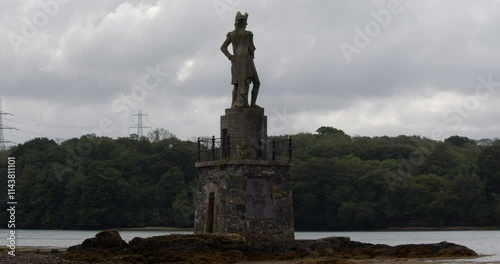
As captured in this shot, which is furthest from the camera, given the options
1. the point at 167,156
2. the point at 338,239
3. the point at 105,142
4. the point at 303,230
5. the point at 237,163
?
the point at 105,142

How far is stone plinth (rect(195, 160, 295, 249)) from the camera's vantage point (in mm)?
32156

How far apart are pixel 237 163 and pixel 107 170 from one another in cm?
5243

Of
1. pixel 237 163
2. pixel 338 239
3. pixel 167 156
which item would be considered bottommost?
pixel 338 239

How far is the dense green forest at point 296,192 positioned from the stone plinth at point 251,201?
144 ft

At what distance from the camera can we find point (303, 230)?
80.8 meters

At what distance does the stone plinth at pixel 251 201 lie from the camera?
1266 inches

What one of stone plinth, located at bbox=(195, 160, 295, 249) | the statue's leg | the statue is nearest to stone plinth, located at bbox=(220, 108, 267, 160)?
the statue

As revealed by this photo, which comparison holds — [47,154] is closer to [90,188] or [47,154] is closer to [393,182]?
[90,188]

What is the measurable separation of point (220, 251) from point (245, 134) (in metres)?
4.17

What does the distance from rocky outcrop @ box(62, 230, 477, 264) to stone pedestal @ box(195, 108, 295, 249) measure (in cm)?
70

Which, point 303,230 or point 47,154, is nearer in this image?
point 303,230

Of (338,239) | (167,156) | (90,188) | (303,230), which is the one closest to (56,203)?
(90,188)

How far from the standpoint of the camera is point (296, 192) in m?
77.5

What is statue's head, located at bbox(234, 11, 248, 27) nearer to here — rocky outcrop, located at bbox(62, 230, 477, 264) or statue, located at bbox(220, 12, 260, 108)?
statue, located at bbox(220, 12, 260, 108)
